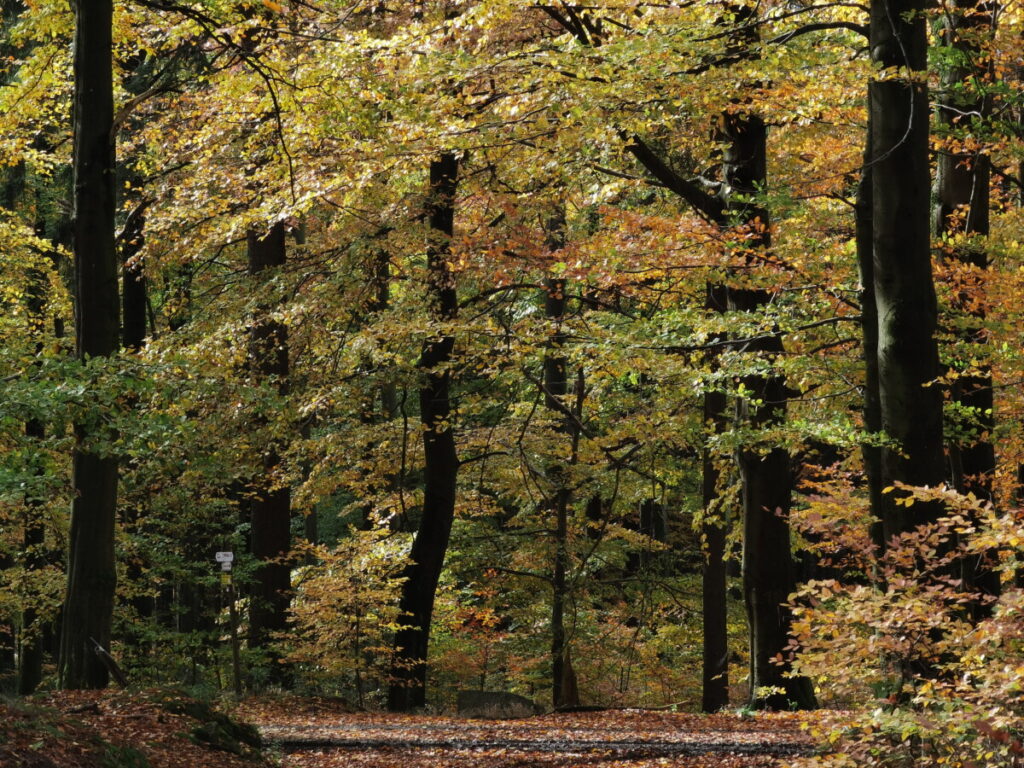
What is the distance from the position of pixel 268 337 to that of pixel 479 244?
339 cm

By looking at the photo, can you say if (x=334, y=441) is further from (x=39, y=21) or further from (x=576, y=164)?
(x=39, y=21)

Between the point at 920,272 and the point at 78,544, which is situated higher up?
the point at 920,272

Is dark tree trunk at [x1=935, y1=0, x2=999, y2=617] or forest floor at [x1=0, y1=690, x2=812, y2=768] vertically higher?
dark tree trunk at [x1=935, y1=0, x2=999, y2=617]

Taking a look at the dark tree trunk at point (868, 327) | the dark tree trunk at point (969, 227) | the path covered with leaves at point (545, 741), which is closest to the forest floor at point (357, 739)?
the path covered with leaves at point (545, 741)

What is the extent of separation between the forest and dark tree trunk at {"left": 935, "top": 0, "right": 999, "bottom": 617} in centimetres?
6

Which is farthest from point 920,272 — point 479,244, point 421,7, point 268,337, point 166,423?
point 268,337

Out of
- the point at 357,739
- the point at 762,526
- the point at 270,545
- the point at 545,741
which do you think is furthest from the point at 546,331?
the point at 270,545

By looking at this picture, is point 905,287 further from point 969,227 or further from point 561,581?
point 561,581

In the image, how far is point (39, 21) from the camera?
10.1 metres

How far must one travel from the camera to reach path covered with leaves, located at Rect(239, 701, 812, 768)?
8773 millimetres

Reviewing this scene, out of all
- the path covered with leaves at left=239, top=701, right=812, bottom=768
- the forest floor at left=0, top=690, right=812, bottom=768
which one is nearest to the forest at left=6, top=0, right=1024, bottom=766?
the forest floor at left=0, top=690, right=812, bottom=768

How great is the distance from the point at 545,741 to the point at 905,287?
17.4 feet

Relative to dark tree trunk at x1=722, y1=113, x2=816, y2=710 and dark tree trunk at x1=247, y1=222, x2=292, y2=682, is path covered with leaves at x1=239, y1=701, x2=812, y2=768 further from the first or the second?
dark tree trunk at x1=247, y1=222, x2=292, y2=682

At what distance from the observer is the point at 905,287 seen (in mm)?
8031
